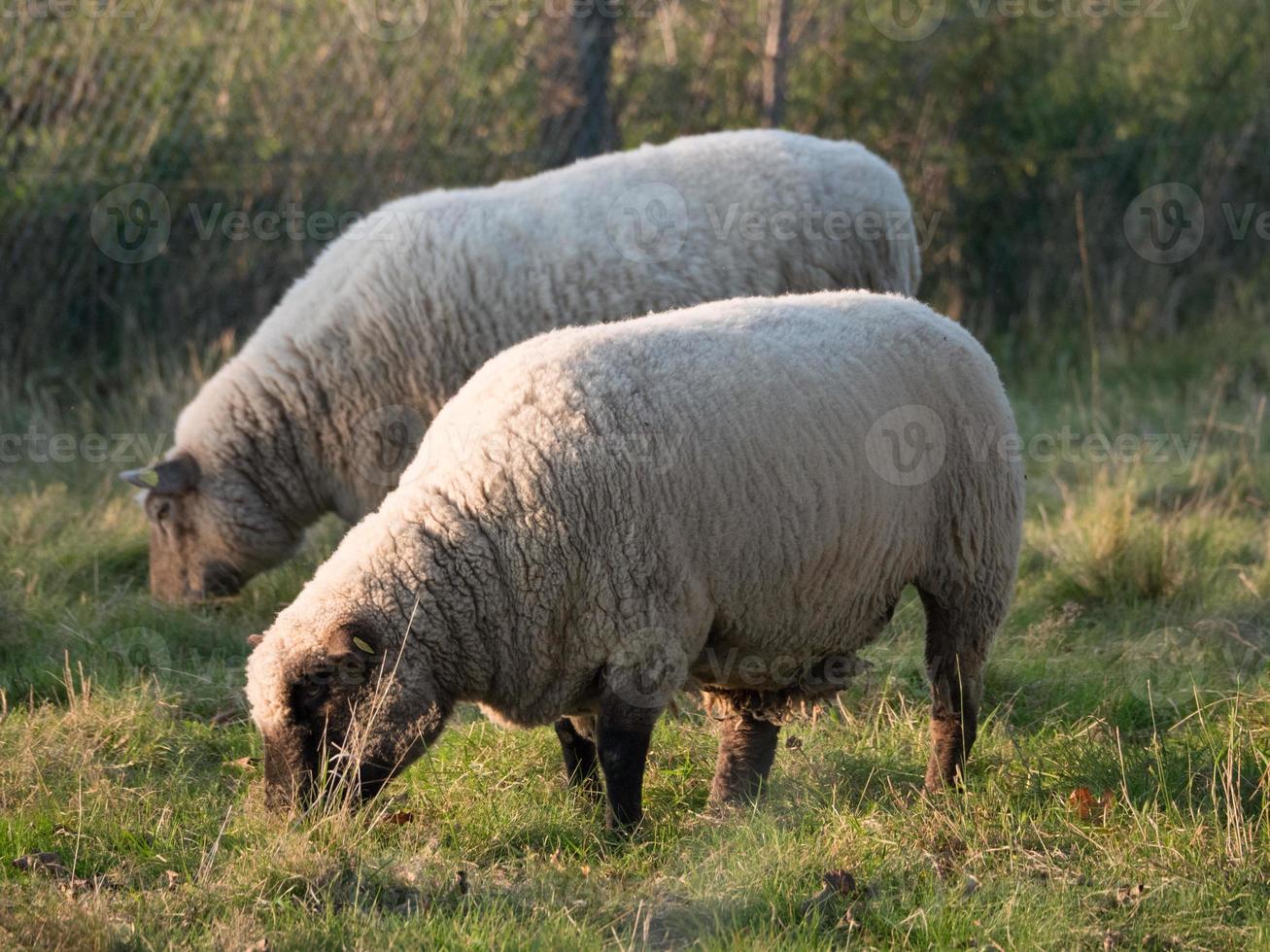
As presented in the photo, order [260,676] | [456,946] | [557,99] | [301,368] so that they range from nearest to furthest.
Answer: [456,946] → [260,676] → [301,368] → [557,99]

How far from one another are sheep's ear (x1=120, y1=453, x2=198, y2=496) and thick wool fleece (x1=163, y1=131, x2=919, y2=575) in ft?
0.18

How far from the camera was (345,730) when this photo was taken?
348 cm

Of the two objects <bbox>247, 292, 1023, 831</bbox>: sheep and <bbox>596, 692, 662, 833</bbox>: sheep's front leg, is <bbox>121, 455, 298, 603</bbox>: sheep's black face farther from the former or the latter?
<bbox>596, 692, 662, 833</bbox>: sheep's front leg

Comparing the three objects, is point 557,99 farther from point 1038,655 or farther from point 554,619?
point 554,619

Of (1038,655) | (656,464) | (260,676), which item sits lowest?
(1038,655)

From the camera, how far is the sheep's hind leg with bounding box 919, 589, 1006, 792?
159 inches

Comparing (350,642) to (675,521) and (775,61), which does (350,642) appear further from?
(775,61)

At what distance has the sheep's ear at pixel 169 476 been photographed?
574 cm

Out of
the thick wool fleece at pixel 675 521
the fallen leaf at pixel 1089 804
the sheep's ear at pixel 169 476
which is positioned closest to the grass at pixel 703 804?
the fallen leaf at pixel 1089 804

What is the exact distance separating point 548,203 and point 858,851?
10.7 ft

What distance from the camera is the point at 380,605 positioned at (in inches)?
138

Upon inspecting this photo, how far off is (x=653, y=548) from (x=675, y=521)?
93 millimetres

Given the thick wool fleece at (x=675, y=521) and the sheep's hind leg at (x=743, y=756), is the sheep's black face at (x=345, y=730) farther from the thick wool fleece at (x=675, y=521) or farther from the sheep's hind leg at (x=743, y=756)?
the sheep's hind leg at (x=743, y=756)

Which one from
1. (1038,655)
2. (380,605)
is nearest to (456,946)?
(380,605)
